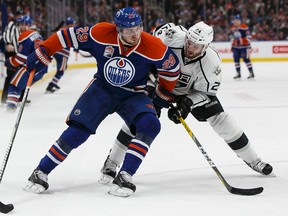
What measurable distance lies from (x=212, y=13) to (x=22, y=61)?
10.3 m

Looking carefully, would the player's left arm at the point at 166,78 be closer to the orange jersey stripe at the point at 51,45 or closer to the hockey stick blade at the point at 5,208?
the orange jersey stripe at the point at 51,45

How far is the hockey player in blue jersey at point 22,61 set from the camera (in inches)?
277

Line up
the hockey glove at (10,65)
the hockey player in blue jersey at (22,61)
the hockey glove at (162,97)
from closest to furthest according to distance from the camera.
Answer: the hockey glove at (162,97), the hockey player in blue jersey at (22,61), the hockey glove at (10,65)

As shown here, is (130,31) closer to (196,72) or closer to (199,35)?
(199,35)

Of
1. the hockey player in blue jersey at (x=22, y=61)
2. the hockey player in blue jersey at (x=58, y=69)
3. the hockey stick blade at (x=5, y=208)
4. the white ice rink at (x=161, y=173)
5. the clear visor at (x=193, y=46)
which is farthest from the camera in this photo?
the hockey player in blue jersey at (x=58, y=69)

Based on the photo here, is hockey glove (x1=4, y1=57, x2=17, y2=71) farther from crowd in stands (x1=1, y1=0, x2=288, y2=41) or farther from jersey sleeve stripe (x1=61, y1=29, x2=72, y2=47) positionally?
crowd in stands (x1=1, y1=0, x2=288, y2=41)

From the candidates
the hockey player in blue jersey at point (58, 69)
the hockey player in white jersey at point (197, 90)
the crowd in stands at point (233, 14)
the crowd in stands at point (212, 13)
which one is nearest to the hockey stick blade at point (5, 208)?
the hockey player in white jersey at point (197, 90)

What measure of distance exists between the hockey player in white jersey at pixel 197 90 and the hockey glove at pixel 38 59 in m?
0.64

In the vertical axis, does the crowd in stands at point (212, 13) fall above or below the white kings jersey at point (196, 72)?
below

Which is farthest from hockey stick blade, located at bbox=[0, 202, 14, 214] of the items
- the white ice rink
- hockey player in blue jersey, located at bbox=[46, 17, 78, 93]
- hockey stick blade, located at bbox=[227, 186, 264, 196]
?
hockey player in blue jersey, located at bbox=[46, 17, 78, 93]

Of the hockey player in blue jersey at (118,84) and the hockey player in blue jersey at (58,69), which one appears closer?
the hockey player in blue jersey at (118,84)

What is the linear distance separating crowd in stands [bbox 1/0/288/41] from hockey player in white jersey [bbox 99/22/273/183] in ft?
40.4

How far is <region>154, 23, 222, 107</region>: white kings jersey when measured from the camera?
3.53 m

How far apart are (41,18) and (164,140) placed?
28.9 feet
